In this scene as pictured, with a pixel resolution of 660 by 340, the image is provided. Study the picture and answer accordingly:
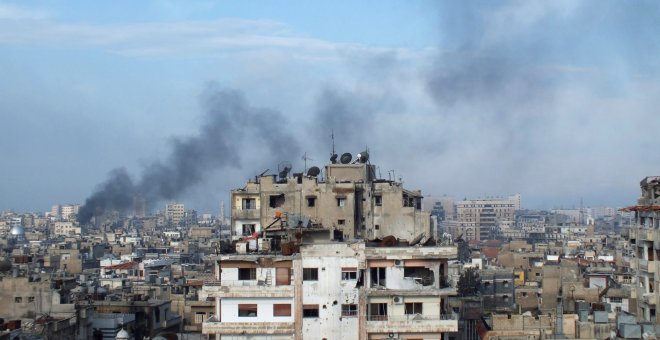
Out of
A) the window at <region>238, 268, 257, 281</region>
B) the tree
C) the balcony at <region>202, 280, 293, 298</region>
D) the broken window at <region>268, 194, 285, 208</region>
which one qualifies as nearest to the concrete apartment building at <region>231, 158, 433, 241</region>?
the broken window at <region>268, 194, 285, 208</region>

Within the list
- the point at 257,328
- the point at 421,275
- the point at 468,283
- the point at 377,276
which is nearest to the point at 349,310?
the point at 377,276

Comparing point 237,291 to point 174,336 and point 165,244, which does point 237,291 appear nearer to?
point 174,336

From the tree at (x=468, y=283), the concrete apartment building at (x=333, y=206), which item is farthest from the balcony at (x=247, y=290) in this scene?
the tree at (x=468, y=283)

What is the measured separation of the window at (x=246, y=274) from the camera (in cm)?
3334

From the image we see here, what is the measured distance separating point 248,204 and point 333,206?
3.36m

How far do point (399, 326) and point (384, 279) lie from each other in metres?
1.46

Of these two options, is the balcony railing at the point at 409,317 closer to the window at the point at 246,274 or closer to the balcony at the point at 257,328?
the balcony at the point at 257,328

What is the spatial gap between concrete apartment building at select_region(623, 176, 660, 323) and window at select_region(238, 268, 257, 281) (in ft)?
44.4

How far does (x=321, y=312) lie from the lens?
32.7m

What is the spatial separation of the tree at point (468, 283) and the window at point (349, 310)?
1840cm

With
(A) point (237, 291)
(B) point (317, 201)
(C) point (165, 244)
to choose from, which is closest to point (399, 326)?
(A) point (237, 291)

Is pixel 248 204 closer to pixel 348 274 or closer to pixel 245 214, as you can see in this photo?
pixel 245 214

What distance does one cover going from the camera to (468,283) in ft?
187

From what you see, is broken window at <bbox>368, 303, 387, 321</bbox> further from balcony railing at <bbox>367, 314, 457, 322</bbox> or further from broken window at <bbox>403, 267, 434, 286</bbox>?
broken window at <bbox>403, 267, 434, 286</bbox>
